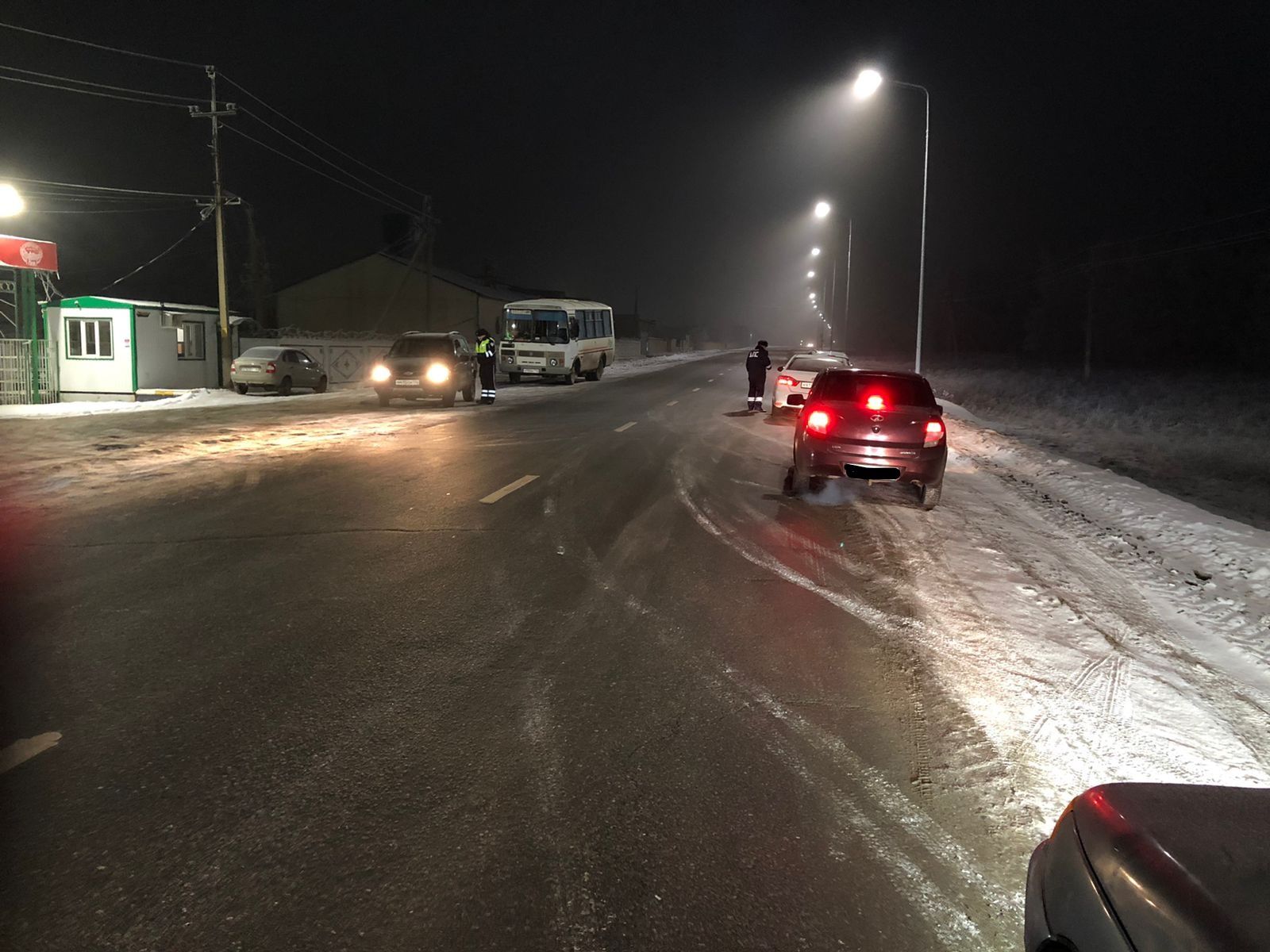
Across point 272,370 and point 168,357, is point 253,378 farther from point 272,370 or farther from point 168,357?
point 168,357

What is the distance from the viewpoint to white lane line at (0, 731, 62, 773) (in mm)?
3699

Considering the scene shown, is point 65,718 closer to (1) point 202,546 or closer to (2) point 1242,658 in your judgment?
(1) point 202,546

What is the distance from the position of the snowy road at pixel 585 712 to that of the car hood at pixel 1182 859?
95 centimetres

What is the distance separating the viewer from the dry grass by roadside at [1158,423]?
15.5m

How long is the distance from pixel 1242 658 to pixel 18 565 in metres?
8.96

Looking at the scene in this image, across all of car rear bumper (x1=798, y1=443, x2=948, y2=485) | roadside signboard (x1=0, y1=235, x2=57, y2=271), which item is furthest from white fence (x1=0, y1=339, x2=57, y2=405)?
car rear bumper (x1=798, y1=443, x2=948, y2=485)

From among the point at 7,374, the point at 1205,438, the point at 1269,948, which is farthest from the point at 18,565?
the point at 1205,438

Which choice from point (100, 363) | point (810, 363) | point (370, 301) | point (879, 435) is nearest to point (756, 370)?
point (810, 363)

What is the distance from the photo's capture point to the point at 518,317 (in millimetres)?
34438

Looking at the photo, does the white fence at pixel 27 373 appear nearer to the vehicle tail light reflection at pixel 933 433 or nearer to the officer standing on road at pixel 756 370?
the officer standing on road at pixel 756 370

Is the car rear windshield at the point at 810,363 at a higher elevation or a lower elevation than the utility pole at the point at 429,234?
lower

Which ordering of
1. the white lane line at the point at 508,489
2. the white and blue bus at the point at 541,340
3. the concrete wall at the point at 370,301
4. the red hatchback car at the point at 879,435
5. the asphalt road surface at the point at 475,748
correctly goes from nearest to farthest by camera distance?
the asphalt road surface at the point at 475,748
the red hatchback car at the point at 879,435
the white lane line at the point at 508,489
the white and blue bus at the point at 541,340
the concrete wall at the point at 370,301

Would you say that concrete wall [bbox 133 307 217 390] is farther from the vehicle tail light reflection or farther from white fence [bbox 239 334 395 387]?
the vehicle tail light reflection

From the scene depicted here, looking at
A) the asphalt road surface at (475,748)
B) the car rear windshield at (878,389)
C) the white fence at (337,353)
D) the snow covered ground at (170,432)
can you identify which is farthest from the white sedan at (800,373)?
the white fence at (337,353)
